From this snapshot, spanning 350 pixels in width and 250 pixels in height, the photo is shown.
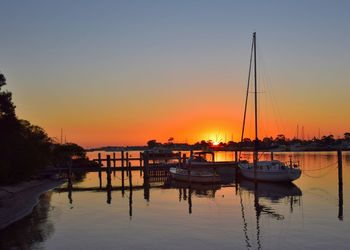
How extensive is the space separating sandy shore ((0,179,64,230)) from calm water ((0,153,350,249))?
1121 mm

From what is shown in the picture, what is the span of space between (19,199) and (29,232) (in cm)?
1494

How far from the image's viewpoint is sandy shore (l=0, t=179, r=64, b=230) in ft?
110

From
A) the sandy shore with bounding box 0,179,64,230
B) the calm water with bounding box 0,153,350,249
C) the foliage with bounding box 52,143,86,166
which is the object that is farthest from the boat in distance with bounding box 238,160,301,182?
the foliage with bounding box 52,143,86,166

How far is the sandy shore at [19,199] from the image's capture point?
33.4 meters

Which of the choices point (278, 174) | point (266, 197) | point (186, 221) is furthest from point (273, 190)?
point (186, 221)

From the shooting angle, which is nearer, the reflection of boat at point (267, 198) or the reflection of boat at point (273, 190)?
the reflection of boat at point (267, 198)

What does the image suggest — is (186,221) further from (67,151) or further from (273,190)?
(67,151)

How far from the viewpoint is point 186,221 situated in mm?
32438

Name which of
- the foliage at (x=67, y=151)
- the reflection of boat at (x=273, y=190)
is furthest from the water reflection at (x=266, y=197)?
the foliage at (x=67, y=151)

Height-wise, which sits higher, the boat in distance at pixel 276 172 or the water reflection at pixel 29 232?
the boat in distance at pixel 276 172

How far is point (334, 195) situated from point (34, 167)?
35113 mm

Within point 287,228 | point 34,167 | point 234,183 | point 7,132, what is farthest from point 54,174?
point 287,228

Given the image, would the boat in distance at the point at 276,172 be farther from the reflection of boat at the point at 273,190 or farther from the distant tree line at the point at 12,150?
the distant tree line at the point at 12,150

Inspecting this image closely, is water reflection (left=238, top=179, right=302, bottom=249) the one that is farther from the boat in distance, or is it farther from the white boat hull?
the boat in distance
